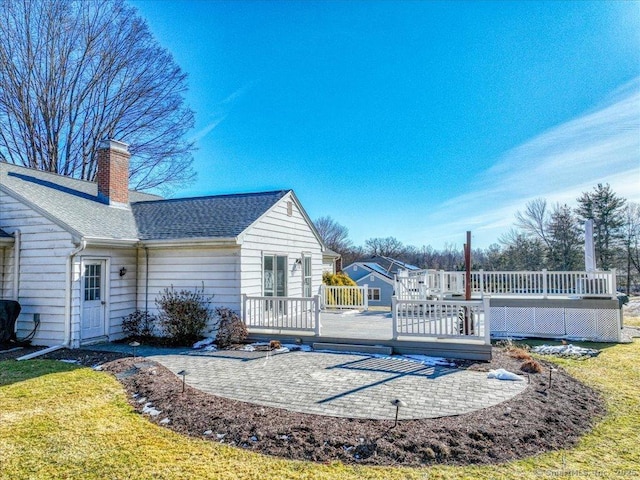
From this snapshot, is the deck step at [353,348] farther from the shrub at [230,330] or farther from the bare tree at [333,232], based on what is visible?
the bare tree at [333,232]

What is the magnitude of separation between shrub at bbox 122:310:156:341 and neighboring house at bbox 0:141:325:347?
Result: 0.66 ft

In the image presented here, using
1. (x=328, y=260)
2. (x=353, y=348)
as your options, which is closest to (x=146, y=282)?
(x=353, y=348)

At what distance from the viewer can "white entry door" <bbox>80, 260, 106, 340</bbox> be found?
8.98 meters

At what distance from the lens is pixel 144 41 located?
20.8 meters

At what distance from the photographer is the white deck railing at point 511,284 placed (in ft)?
37.7

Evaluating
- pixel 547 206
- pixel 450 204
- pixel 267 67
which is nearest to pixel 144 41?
pixel 267 67

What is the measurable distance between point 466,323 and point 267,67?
1328 centimetres

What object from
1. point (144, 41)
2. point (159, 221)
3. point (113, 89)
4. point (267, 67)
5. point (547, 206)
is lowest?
point (159, 221)

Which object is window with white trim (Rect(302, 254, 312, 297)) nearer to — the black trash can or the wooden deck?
the wooden deck

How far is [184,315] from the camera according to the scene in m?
9.43

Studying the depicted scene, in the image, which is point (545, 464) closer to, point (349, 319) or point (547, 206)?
point (349, 319)

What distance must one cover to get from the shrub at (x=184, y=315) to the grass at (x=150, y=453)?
3831mm

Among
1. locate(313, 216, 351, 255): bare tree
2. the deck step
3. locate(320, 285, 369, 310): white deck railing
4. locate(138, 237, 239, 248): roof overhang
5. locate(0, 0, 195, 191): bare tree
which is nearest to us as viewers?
the deck step

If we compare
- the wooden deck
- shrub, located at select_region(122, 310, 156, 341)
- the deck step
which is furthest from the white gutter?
the deck step
